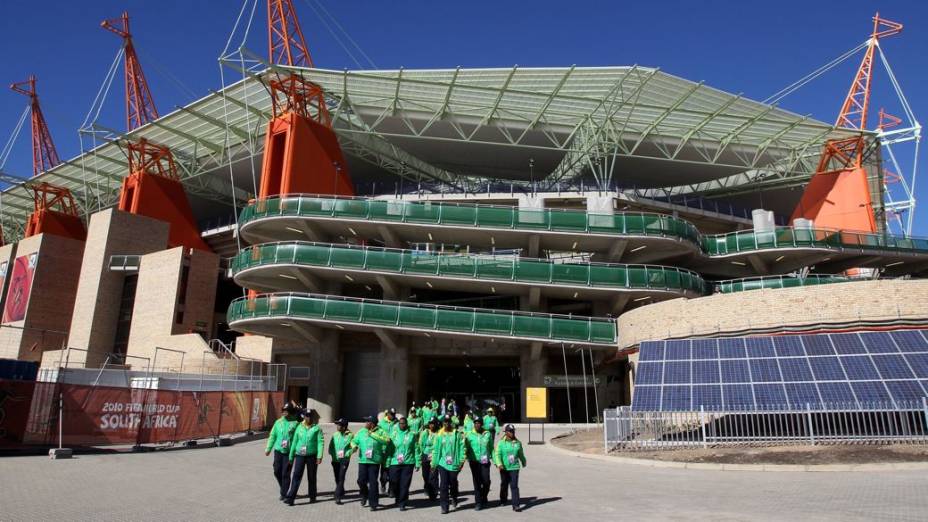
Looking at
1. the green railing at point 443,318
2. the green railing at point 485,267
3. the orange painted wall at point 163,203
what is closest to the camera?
the green railing at point 443,318

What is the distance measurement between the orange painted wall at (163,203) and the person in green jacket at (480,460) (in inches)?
1934

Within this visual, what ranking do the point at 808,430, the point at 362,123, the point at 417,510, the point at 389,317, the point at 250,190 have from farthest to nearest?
1. the point at 250,190
2. the point at 362,123
3. the point at 389,317
4. the point at 808,430
5. the point at 417,510

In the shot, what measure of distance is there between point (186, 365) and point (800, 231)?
122 ft

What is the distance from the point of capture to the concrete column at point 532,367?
1378 inches

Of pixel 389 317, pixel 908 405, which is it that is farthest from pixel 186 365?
pixel 908 405

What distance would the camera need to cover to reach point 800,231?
38469mm

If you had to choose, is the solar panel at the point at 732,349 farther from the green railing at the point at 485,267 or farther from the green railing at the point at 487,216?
the green railing at the point at 487,216

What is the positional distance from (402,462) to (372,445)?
574mm

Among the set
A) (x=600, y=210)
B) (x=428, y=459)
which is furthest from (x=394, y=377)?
(x=428, y=459)

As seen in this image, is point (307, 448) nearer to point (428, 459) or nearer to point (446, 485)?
point (428, 459)

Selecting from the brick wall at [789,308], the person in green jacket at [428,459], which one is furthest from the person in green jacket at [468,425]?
the brick wall at [789,308]

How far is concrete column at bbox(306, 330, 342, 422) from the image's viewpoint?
37250mm

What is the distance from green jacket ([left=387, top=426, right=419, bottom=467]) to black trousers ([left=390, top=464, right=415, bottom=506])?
0.08m

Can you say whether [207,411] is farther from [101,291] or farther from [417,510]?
[101,291]
